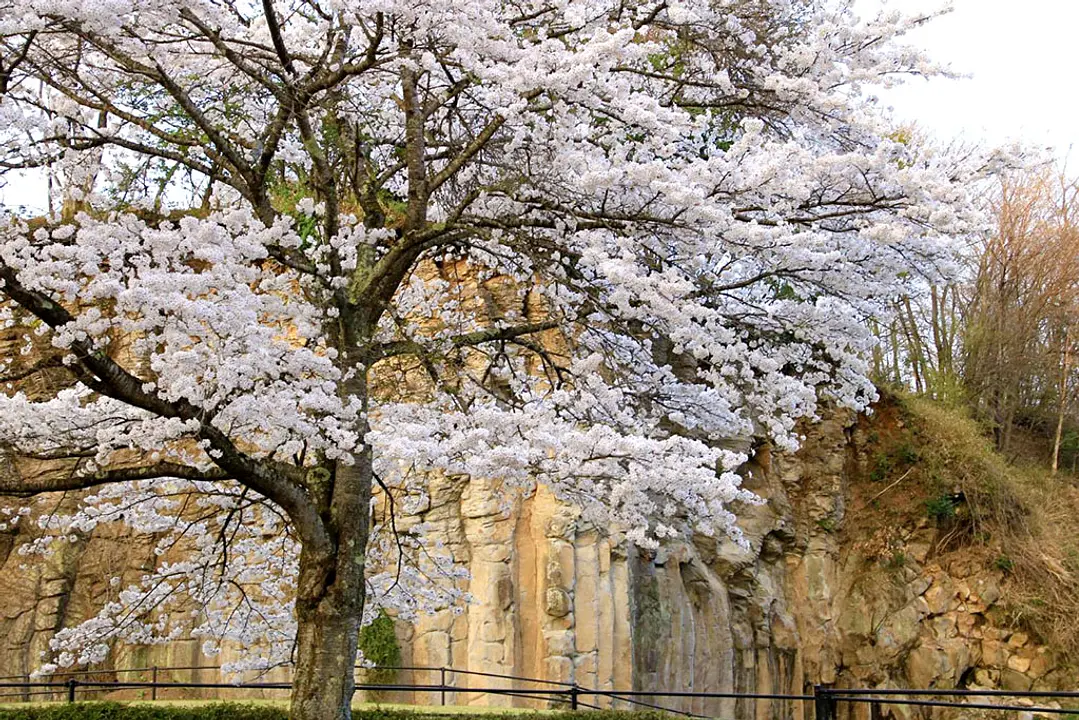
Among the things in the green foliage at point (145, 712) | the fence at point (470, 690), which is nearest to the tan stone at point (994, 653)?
the fence at point (470, 690)

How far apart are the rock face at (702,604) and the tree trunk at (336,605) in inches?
99.1

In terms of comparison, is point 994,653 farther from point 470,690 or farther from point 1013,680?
point 470,690

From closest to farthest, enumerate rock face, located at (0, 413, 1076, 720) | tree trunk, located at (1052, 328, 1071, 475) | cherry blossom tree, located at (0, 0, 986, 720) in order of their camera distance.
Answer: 1. cherry blossom tree, located at (0, 0, 986, 720)
2. rock face, located at (0, 413, 1076, 720)
3. tree trunk, located at (1052, 328, 1071, 475)

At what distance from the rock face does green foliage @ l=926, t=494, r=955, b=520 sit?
0.21 metres

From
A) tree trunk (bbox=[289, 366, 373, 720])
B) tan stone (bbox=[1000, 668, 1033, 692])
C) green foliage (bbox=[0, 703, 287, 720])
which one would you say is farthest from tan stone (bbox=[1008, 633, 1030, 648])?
tree trunk (bbox=[289, 366, 373, 720])

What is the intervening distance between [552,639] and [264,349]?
6205mm

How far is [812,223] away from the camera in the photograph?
646 cm

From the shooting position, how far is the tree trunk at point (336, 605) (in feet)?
19.5

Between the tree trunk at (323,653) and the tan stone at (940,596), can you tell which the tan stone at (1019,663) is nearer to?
the tan stone at (940,596)

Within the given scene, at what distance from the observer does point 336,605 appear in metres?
6.08

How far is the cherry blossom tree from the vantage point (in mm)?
5434

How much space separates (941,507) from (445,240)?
1196 centimetres

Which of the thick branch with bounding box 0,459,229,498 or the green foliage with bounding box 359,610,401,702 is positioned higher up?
the thick branch with bounding box 0,459,229,498

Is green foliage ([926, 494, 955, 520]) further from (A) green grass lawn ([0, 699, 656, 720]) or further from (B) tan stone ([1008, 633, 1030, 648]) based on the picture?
(A) green grass lawn ([0, 699, 656, 720])
